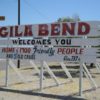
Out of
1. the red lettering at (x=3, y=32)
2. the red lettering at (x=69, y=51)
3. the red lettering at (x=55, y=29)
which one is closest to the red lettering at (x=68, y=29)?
the red lettering at (x=55, y=29)

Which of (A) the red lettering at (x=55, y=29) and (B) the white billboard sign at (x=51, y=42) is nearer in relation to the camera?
(B) the white billboard sign at (x=51, y=42)

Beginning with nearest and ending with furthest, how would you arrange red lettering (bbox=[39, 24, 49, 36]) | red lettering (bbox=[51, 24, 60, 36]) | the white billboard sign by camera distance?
the white billboard sign, red lettering (bbox=[51, 24, 60, 36]), red lettering (bbox=[39, 24, 49, 36])

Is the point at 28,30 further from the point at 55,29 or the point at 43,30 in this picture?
the point at 55,29

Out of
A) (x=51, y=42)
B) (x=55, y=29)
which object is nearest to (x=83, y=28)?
(x=55, y=29)

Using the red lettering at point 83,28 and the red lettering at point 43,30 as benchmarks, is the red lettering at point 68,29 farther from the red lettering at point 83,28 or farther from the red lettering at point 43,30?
the red lettering at point 43,30

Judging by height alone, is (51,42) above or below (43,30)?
below

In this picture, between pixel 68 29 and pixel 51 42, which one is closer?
pixel 68 29

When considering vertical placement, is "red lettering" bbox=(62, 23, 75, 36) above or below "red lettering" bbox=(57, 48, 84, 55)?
above

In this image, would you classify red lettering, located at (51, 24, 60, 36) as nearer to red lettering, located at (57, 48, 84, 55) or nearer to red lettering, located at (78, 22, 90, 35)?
red lettering, located at (57, 48, 84, 55)

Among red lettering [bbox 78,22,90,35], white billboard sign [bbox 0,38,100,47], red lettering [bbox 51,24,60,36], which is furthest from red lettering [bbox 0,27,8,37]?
red lettering [bbox 78,22,90,35]

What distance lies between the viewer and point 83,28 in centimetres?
1291

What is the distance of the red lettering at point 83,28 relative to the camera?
12797 millimetres

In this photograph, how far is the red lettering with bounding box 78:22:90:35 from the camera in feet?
42.0

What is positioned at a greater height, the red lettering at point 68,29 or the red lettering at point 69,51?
the red lettering at point 68,29
